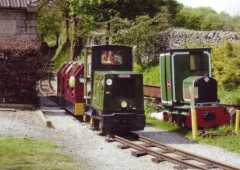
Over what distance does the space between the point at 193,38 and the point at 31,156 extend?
65.0 feet

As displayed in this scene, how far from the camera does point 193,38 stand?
106 feet

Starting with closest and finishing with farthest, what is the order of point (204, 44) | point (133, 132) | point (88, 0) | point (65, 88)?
point (133, 132), point (65, 88), point (204, 44), point (88, 0)

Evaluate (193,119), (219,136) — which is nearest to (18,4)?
(193,119)

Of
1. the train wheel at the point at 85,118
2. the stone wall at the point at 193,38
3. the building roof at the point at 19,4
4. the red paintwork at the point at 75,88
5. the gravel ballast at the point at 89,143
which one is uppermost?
the building roof at the point at 19,4

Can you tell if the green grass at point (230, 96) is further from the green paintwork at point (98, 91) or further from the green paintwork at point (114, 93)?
the green paintwork at point (98, 91)

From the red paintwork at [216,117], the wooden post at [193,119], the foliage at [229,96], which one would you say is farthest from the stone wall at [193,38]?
the wooden post at [193,119]

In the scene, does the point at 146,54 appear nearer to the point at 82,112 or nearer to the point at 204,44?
the point at 204,44

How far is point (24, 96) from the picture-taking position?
26.8 meters

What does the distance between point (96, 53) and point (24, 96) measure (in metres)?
7.86

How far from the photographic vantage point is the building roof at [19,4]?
31.2 metres

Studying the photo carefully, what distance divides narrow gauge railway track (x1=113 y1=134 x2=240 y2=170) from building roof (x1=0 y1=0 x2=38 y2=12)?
618 inches

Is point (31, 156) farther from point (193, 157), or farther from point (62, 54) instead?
point (62, 54)

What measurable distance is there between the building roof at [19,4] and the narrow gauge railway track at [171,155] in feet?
51.5

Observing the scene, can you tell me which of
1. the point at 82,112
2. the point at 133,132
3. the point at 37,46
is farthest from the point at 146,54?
the point at 133,132
